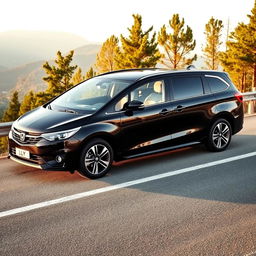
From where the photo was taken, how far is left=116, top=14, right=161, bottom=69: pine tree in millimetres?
50594

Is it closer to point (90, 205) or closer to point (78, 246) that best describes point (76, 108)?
point (90, 205)

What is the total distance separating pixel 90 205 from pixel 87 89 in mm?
2856

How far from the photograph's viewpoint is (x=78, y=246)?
15.3 feet

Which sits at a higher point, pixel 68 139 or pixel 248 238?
pixel 68 139

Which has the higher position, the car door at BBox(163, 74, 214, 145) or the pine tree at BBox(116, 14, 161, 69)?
the pine tree at BBox(116, 14, 161, 69)

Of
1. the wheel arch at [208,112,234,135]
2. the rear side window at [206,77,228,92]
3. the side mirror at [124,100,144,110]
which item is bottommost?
the wheel arch at [208,112,234,135]

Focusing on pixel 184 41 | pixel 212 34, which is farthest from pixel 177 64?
pixel 212 34

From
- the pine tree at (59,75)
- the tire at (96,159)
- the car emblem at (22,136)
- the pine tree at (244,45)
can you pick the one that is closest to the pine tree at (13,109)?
the pine tree at (59,75)

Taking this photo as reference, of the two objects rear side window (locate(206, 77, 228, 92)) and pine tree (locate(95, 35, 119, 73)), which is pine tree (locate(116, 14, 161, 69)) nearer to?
pine tree (locate(95, 35, 119, 73))

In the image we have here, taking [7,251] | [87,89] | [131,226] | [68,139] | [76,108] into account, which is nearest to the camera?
[7,251]

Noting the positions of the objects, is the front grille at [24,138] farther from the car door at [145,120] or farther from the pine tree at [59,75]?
the pine tree at [59,75]

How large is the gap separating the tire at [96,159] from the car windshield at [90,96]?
577mm

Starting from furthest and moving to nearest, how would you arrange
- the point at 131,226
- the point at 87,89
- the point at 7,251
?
1. the point at 87,89
2. the point at 131,226
3. the point at 7,251

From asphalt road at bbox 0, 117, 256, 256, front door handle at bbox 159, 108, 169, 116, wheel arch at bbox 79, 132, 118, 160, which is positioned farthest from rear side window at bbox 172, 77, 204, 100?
wheel arch at bbox 79, 132, 118, 160
